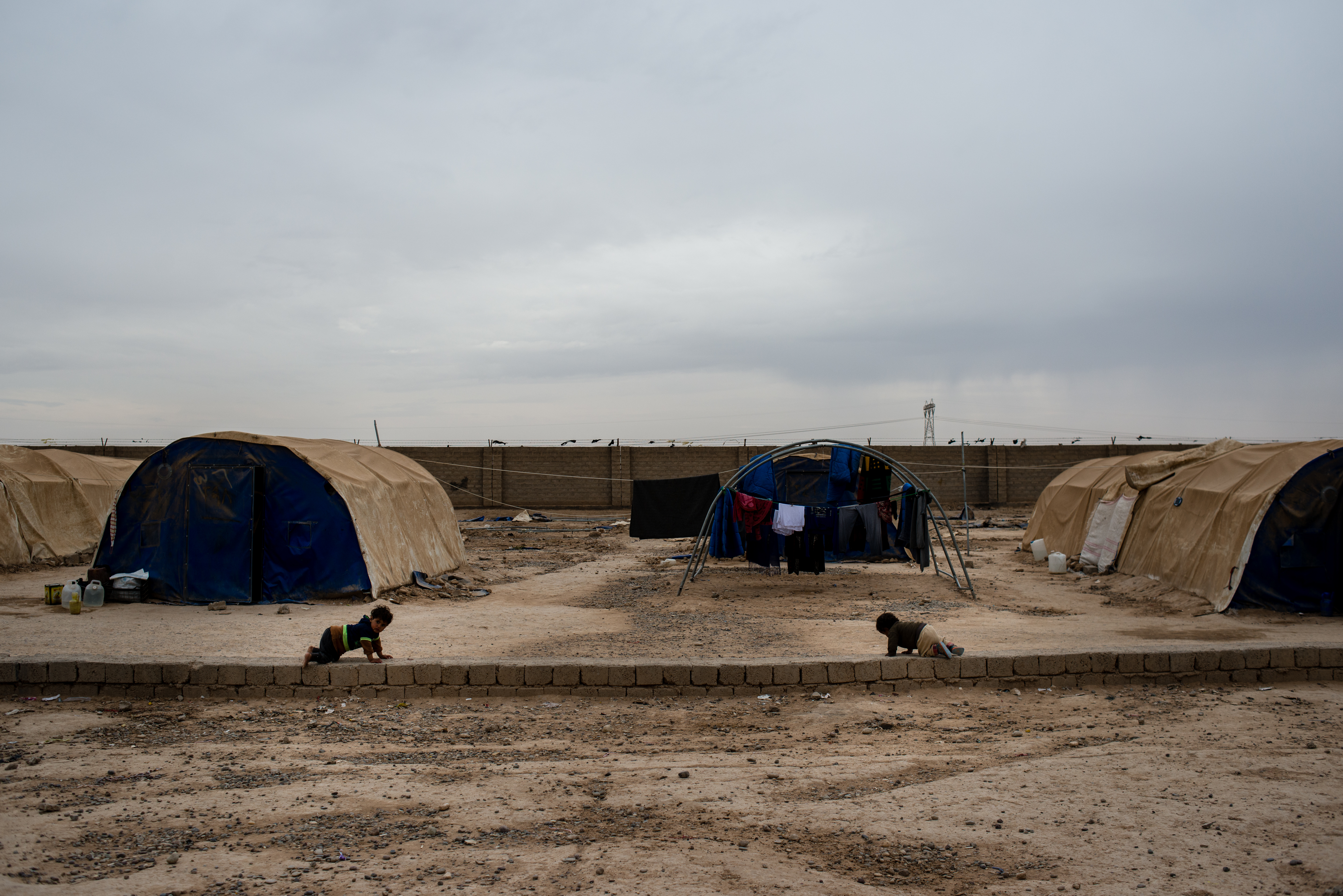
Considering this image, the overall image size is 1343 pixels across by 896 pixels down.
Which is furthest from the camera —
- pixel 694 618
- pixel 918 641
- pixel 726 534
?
→ pixel 726 534

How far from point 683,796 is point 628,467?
97.3 ft

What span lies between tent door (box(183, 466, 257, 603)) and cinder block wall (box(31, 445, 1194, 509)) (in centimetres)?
1986

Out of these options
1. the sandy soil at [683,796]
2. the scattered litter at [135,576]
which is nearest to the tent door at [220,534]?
the scattered litter at [135,576]

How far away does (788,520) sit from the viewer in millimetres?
14438

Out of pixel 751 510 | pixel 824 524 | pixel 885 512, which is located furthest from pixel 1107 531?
pixel 751 510

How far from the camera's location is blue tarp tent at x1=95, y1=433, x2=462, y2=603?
13141mm

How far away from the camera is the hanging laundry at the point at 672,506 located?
1555cm

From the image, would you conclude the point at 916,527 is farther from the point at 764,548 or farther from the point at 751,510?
the point at 751,510

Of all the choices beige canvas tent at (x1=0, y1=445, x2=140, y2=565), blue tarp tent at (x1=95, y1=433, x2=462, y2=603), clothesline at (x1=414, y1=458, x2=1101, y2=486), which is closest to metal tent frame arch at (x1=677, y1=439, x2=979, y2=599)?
blue tarp tent at (x1=95, y1=433, x2=462, y2=603)

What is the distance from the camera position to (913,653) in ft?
26.9

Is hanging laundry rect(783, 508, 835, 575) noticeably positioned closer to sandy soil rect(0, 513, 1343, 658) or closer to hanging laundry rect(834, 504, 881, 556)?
sandy soil rect(0, 513, 1343, 658)

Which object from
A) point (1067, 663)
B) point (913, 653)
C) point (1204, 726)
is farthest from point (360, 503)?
point (1204, 726)

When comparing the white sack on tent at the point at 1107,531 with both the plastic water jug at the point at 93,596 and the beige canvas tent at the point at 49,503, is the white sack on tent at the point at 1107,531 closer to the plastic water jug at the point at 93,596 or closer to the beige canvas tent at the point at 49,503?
the plastic water jug at the point at 93,596

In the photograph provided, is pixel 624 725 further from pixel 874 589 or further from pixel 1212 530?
pixel 1212 530
